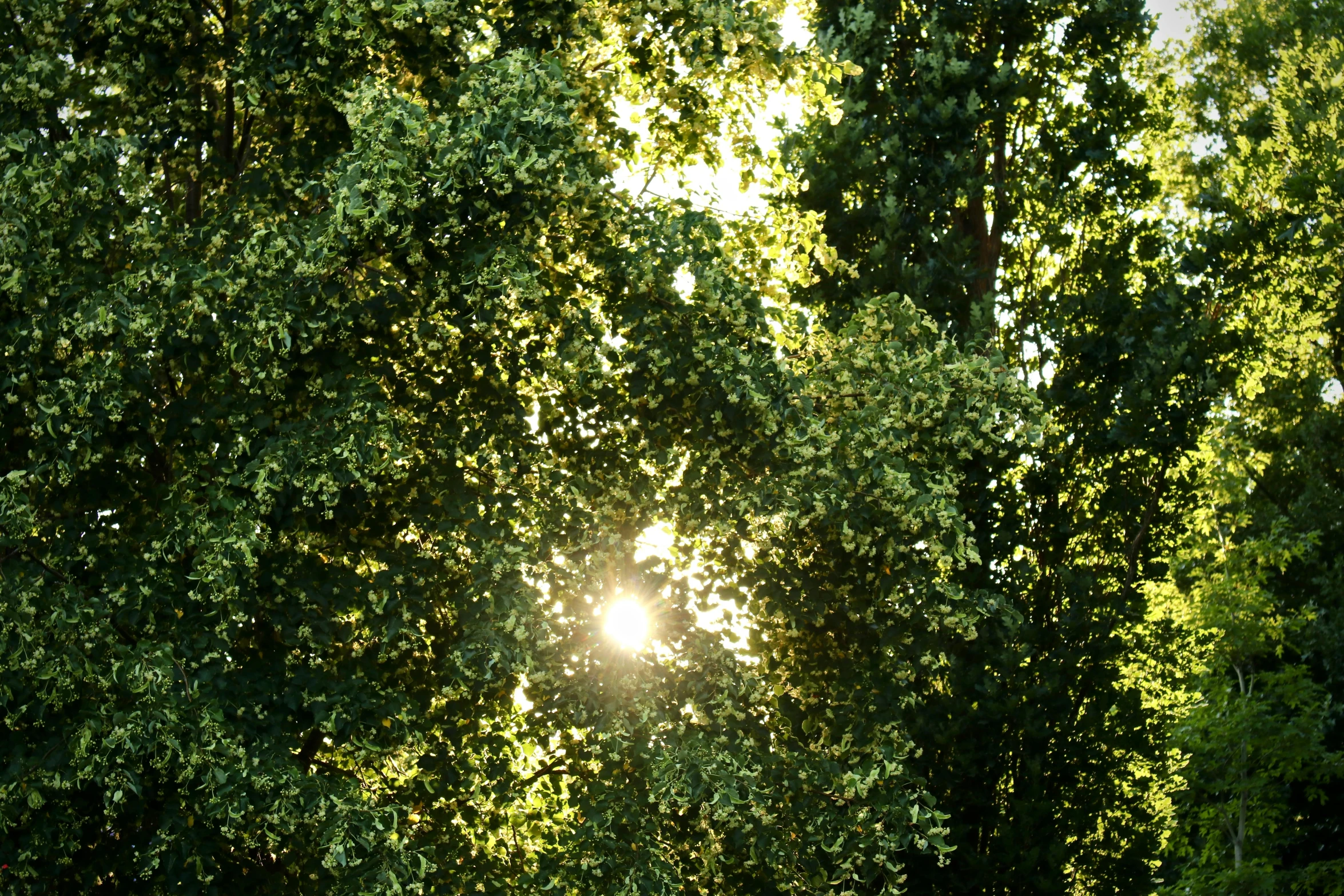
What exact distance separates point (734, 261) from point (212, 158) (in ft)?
13.4

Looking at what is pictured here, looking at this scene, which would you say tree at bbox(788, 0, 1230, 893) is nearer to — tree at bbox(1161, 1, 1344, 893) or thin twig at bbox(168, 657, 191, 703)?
tree at bbox(1161, 1, 1344, 893)

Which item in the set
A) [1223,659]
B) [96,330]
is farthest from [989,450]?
[1223,659]

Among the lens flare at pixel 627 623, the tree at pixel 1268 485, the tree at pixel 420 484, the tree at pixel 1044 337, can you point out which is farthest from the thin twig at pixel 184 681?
the tree at pixel 1268 485

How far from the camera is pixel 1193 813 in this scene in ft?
66.1

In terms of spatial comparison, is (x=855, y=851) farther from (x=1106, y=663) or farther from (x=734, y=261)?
(x=1106, y=663)

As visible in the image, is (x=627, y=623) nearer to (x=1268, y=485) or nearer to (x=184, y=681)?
(x=184, y=681)

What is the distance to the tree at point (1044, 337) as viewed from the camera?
13.1m

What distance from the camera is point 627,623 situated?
9.07 m

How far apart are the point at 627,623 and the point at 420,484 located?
170cm

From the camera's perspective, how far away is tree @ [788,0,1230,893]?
1309 centimetres

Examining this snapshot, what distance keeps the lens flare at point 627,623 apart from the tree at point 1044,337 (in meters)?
4.41

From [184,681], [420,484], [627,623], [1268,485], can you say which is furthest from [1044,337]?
[1268,485]

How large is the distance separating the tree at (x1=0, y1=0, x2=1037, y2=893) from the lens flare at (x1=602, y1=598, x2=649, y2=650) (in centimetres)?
9

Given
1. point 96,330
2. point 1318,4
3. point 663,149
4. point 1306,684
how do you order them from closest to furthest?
point 96,330
point 663,149
point 1306,684
point 1318,4
